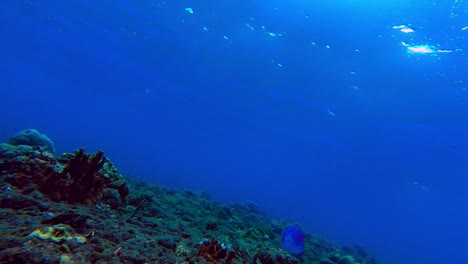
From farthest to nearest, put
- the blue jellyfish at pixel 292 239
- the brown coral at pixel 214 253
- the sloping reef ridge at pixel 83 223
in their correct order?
the blue jellyfish at pixel 292 239
the brown coral at pixel 214 253
the sloping reef ridge at pixel 83 223

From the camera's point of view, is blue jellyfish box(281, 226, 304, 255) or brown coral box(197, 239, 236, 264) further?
blue jellyfish box(281, 226, 304, 255)

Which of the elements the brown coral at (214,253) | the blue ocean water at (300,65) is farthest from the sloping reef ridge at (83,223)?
the blue ocean water at (300,65)

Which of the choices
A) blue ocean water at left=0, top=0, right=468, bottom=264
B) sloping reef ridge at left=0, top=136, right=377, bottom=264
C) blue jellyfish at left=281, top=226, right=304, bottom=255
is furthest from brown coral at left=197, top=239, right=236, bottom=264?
blue ocean water at left=0, top=0, right=468, bottom=264

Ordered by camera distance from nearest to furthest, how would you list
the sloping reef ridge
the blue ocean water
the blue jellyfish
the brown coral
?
the sloping reef ridge, the brown coral, the blue jellyfish, the blue ocean water

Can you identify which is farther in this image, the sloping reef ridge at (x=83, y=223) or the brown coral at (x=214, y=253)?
the brown coral at (x=214, y=253)

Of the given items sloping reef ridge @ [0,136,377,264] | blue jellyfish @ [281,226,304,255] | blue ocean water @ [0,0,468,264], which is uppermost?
blue ocean water @ [0,0,468,264]

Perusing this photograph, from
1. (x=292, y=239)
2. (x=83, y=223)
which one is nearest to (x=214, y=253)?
(x=83, y=223)

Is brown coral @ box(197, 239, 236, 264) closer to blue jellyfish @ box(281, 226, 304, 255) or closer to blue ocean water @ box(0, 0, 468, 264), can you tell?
blue jellyfish @ box(281, 226, 304, 255)

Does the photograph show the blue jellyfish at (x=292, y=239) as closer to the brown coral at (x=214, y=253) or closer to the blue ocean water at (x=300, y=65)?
the brown coral at (x=214, y=253)

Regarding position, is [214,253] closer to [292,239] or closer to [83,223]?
[83,223]

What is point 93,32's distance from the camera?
32.4 metres

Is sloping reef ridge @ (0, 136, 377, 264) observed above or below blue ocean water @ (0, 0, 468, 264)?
below

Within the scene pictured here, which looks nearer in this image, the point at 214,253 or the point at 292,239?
the point at 214,253

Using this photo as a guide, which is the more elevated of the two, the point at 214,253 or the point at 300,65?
the point at 300,65
